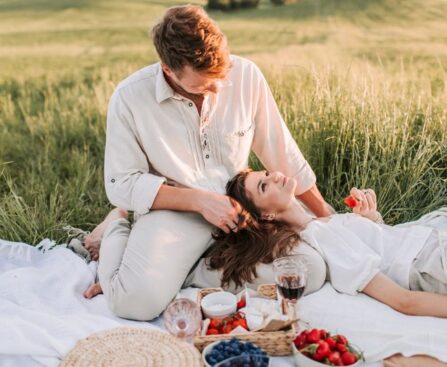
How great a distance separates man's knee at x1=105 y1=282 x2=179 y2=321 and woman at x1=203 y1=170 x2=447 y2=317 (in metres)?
0.34

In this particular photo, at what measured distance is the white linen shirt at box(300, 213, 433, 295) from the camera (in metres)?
3.06

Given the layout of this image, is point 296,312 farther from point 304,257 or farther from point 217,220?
point 217,220

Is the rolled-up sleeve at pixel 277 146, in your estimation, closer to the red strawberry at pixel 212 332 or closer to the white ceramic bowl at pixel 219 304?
the white ceramic bowl at pixel 219 304

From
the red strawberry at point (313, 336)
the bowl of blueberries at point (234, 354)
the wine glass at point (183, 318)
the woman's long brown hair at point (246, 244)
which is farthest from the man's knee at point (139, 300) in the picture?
the red strawberry at point (313, 336)

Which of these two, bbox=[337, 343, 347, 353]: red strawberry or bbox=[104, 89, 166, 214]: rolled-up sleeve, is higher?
bbox=[104, 89, 166, 214]: rolled-up sleeve

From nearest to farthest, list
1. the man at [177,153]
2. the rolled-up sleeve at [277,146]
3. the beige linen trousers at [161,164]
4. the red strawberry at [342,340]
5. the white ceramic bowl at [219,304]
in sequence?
the red strawberry at [342,340]
the white ceramic bowl at [219,304]
the man at [177,153]
the beige linen trousers at [161,164]
the rolled-up sleeve at [277,146]

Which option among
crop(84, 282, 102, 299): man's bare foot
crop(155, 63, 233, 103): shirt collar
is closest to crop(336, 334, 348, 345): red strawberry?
crop(84, 282, 102, 299): man's bare foot

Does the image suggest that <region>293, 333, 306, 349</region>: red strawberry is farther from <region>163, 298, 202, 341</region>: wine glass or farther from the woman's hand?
the woman's hand

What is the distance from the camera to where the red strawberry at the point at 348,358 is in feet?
8.38

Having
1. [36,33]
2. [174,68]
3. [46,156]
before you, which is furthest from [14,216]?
[36,33]

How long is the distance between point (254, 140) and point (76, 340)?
1.64 m

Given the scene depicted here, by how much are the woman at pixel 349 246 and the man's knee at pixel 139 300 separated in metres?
0.34

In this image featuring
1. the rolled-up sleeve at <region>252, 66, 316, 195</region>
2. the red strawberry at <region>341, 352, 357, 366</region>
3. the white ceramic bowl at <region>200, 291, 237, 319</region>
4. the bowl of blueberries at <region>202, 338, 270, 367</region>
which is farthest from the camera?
the rolled-up sleeve at <region>252, 66, 316, 195</region>

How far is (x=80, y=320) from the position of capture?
3045 millimetres
